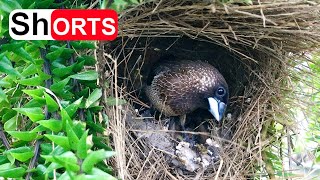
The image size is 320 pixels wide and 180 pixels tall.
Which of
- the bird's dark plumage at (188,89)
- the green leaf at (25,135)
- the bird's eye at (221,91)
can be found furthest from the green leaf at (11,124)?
the bird's eye at (221,91)

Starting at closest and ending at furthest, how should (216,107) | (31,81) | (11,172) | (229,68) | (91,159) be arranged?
(91,159)
(11,172)
(31,81)
(216,107)
(229,68)

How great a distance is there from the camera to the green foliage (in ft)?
3.82

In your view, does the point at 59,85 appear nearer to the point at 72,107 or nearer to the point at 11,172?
the point at 72,107

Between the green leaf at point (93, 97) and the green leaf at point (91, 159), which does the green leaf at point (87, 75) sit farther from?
the green leaf at point (91, 159)

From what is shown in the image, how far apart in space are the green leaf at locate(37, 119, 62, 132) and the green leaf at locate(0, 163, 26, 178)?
118 millimetres

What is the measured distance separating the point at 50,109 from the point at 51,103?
0.07ft

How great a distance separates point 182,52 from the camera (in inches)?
95.8

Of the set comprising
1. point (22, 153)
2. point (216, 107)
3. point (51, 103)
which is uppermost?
point (51, 103)

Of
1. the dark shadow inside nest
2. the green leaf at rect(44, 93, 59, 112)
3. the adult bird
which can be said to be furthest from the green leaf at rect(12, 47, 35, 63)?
the adult bird

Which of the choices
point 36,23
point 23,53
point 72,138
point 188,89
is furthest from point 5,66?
point 188,89

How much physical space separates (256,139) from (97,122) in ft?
2.28

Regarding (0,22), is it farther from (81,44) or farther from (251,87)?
(251,87)

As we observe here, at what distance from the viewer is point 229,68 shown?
2.34m

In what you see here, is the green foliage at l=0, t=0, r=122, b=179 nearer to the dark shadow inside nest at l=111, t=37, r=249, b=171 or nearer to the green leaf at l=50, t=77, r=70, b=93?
the green leaf at l=50, t=77, r=70, b=93
